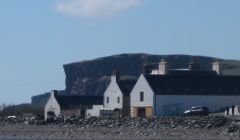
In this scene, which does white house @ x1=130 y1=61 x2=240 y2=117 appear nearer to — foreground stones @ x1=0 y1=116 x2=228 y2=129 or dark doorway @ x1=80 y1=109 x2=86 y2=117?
foreground stones @ x1=0 y1=116 x2=228 y2=129

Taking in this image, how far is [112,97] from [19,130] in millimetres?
12810

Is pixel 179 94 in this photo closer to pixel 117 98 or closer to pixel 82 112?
pixel 117 98

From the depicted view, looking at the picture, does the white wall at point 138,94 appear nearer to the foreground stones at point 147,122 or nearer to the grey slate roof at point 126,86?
the grey slate roof at point 126,86

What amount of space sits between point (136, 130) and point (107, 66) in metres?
103

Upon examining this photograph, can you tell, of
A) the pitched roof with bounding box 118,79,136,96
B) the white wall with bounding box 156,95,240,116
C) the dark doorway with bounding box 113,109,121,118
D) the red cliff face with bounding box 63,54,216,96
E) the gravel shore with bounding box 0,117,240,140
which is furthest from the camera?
the red cliff face with bounding box 63,54,216,96

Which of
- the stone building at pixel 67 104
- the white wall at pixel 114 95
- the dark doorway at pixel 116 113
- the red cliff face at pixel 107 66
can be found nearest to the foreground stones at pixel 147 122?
the dark doorway at pixel 116 113

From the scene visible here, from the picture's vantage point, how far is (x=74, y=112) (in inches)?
3556

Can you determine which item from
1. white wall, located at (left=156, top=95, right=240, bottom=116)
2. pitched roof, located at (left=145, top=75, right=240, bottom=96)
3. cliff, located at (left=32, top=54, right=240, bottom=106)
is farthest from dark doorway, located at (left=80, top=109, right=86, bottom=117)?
cliff, located at (left=32, top=54, right=240, bottom=106)

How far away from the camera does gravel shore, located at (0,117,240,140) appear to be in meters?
61.4

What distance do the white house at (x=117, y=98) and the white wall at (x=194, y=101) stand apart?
185 inches

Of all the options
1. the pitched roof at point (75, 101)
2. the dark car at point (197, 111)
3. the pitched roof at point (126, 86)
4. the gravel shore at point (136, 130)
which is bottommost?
the gravel shore at point (136, 130)

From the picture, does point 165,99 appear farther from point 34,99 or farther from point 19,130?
point 34,99

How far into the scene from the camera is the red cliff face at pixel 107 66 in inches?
6575

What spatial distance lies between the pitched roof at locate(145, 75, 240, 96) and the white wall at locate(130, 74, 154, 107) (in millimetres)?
418
